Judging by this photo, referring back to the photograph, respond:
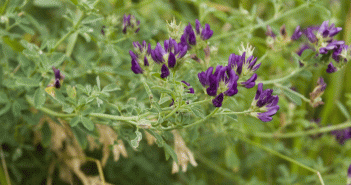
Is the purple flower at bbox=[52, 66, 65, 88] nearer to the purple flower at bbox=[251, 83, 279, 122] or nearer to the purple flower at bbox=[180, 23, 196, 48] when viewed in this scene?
the purple flower at bbox=[180, 23, 196, 48]

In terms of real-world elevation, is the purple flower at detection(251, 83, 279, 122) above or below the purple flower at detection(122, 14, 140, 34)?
below

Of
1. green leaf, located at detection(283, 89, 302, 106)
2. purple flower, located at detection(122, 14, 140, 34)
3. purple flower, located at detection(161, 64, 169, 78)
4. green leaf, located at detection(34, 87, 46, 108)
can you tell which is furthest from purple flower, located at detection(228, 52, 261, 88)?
green leaf, located at detection(34, 87, 46, 108)

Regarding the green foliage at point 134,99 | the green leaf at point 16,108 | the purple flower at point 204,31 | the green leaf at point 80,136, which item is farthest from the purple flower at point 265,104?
the green leaf at point 16,108

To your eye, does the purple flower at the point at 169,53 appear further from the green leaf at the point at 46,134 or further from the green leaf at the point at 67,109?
the green leaf at the point at 46,134

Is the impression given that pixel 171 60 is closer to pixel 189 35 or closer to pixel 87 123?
pixel 189 35

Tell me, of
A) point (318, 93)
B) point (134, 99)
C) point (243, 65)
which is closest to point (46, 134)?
point (134, 99)

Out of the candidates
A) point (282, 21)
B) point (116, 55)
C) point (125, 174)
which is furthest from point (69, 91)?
point (282, 21)
